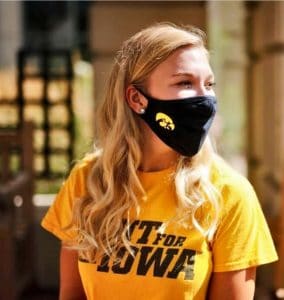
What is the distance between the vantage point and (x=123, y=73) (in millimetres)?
2004

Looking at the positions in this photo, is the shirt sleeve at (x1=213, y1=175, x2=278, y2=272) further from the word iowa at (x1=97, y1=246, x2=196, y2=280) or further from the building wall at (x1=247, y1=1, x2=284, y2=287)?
the building wall at (x1=247, y1=1, x2=284, y2=287)

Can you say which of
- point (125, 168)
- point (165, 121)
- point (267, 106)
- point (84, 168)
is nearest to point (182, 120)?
point (165, 121)

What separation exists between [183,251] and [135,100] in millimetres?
435

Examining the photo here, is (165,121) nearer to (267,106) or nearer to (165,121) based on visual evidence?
(165,121)

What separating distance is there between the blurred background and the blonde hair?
2.95m

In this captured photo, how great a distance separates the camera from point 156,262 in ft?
6.10

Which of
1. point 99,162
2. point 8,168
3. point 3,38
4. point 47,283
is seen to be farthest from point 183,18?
point 99,162

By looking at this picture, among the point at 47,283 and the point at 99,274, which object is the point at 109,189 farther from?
the point at 47,283

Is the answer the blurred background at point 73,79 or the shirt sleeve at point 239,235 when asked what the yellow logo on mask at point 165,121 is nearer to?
the shirt sleeve at point 239,235

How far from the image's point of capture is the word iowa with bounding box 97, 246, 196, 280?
184cm

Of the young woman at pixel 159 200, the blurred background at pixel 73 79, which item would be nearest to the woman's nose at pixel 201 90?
the young woman at pixel 159 200

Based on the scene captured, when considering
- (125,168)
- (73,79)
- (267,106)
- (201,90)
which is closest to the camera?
(201,90)

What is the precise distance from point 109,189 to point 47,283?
3.25 meters

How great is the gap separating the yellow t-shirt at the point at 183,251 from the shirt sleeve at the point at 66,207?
0.64 feet
